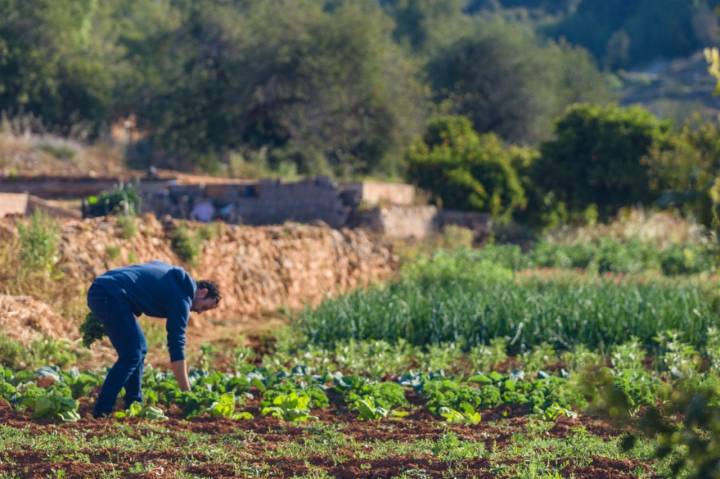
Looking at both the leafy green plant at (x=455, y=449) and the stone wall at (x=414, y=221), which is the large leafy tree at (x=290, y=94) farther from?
the leafy green plant at (x=455, y=449)

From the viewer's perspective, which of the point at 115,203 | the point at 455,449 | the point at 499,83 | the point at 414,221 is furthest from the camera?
the point at 499,83

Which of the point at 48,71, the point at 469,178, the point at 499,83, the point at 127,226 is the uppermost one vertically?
the point at 499,83

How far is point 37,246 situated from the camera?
14.6m

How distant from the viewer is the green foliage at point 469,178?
1133 inches

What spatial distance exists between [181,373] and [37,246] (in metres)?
5.99

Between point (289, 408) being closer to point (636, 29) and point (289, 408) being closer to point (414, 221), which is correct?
point (414, 221)

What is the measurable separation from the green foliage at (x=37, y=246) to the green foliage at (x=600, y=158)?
57.3 ft

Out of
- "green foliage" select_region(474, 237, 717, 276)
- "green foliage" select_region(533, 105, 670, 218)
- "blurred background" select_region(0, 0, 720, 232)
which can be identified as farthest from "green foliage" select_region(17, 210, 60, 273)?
"green foliage" select_region(533, 105, 670, 218)

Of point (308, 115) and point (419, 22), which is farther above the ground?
point (419, 22)

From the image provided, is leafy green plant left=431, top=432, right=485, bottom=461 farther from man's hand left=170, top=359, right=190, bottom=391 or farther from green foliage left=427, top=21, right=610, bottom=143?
green foliage left=427, top=21, right=610, bottom=143

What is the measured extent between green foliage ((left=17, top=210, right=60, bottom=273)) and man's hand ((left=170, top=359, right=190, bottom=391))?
5647 mm

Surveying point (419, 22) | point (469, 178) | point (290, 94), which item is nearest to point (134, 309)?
point (469, 178)

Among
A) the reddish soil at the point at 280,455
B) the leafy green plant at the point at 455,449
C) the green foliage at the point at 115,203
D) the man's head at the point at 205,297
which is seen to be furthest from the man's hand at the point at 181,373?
the green foliage at the point at 115,203

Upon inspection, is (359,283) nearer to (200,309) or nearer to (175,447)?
(200,309)
